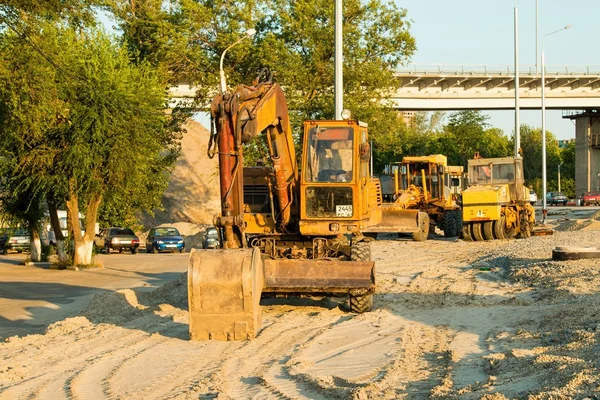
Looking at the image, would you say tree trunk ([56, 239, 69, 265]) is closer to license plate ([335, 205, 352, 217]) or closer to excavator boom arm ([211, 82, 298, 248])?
license plate ([335, 205, 352, 217])

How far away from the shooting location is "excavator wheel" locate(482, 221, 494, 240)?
34562mm

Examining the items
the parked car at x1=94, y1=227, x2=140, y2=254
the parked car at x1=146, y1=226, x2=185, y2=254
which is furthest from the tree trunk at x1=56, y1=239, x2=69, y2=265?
the parked car at x1=94, y1=227, x2=140, y2=254

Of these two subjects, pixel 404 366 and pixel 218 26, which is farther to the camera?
pixel 218 26

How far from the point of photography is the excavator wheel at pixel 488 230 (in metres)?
34.6

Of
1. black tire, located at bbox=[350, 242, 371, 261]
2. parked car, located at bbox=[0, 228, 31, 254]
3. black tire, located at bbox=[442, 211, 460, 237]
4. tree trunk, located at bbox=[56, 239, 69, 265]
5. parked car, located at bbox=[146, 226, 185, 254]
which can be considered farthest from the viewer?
parked car, located at bbox=[0, 228, 31, 254]

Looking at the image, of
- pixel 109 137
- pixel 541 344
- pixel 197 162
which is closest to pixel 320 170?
pixel 541 344

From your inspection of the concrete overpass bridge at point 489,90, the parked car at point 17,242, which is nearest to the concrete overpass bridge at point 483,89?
the concrete overpass bridge at point 489,90

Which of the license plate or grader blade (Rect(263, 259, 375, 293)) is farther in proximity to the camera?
the license plate

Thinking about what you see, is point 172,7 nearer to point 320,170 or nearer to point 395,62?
point 395,62

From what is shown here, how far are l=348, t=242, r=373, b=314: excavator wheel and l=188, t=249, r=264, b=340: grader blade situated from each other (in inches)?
120

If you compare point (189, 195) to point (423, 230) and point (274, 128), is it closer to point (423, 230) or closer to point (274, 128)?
point (423, 230)

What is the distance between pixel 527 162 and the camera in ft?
353

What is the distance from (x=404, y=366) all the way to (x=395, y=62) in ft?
136

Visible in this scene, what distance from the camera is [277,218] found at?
16969mm
